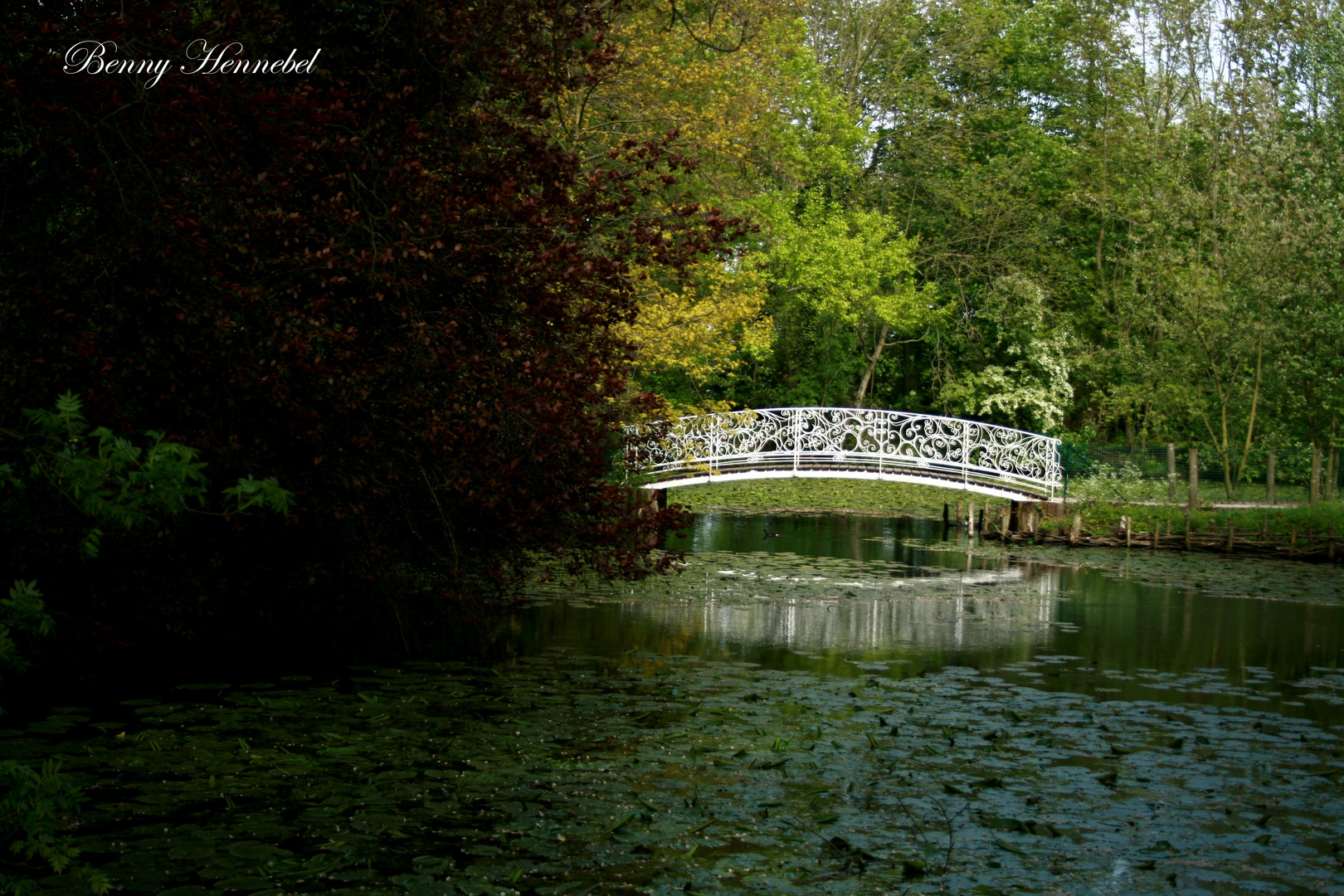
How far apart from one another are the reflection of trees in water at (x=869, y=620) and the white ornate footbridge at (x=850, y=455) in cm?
642

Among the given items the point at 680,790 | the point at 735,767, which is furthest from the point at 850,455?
the point at 680,790

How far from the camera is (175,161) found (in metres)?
7.93

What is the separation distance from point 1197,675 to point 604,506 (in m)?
5.08

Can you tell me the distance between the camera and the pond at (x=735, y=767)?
554 cm

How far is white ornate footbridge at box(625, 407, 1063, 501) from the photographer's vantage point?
22.3 metres

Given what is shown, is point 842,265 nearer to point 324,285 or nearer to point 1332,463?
point 1332,463

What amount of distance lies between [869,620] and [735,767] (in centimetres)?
686

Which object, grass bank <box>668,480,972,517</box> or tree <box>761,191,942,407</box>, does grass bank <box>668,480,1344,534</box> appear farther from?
tree <box>761,191,942,407</box>

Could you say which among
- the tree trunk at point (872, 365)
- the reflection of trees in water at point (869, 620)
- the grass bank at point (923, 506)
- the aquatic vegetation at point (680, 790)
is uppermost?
the tree trunk at point (872, 365)

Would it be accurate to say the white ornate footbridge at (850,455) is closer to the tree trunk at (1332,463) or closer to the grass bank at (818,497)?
the tree trunk at (1332,463)

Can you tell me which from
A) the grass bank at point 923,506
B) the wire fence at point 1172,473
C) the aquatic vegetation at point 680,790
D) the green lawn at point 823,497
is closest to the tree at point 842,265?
the green lawn at point 823,497

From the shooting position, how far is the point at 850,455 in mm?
23000

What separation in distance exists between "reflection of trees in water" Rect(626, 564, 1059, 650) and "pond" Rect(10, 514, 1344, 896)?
105 mm

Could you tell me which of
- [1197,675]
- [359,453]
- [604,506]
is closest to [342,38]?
[359,453]
